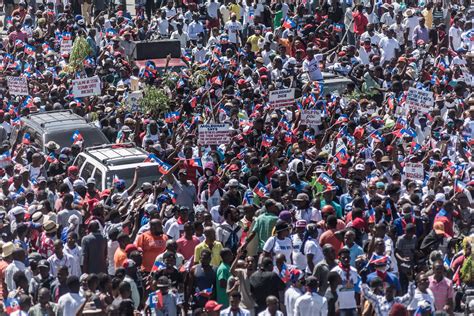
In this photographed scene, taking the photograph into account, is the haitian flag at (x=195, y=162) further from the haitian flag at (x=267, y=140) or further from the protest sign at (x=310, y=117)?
the protest sign at (x=310, y=117)

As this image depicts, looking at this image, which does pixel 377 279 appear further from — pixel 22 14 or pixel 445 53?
pixel 22 14

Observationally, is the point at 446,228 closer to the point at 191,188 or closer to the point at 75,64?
the point at 191,188

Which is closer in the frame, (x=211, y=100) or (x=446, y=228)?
(x=446, y=228)

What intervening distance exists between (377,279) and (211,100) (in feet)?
36.1

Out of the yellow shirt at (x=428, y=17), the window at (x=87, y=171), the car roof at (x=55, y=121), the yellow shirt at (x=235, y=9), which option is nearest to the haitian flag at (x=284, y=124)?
the car roof at (x=55, y=121)

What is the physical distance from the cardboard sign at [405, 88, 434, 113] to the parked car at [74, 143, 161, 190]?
14.9ft

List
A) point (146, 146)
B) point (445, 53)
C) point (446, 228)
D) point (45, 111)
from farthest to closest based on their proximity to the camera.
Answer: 1. point (445, 53)
2. point (45, 111)
3. point (146, 146)
4. point (446, 228)

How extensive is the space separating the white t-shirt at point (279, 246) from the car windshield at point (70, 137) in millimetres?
7025

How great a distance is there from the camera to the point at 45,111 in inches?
1102

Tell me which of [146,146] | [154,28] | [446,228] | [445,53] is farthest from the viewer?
[154,28]

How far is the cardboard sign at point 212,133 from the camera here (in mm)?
24422

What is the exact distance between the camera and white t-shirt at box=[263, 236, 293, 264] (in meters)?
19.3

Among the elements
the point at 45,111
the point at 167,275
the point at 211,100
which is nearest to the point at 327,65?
the point at 211,100

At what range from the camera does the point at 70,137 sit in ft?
84.7
